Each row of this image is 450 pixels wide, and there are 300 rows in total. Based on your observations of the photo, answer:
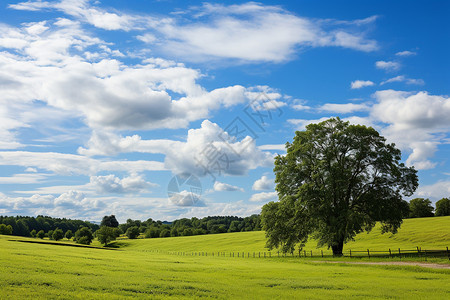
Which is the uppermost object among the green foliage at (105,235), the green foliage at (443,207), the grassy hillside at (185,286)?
the green foliage at (443,207)

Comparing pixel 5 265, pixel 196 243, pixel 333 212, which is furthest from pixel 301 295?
pixel 196 243

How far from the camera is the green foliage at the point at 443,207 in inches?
4941

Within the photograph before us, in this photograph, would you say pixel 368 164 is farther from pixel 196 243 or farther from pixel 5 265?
pixel 196 243

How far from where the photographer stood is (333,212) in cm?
4431

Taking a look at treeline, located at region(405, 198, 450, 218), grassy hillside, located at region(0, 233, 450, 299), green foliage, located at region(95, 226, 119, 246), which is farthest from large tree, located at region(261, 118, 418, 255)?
green foliage, located at region(95, 226, 119, 246)

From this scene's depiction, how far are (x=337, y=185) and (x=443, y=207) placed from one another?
107 metres

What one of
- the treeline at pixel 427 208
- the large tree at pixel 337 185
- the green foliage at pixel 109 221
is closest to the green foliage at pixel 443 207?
the treeline at pixel 427 208

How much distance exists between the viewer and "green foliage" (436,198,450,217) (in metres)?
126

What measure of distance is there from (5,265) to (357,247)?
5818cm

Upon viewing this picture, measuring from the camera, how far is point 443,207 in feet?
414

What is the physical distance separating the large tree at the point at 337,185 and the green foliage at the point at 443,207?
9900 cm

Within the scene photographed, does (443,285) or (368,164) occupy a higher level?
(368,164)

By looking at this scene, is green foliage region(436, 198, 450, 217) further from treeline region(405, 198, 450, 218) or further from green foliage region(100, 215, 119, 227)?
green foliage region(100, 215, 119, 227)

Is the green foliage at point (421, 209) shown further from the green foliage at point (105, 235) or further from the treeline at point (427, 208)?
the green foliage at point (105, 235)
